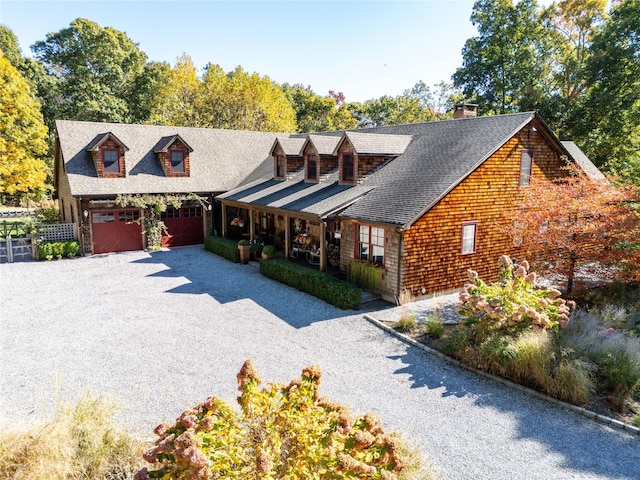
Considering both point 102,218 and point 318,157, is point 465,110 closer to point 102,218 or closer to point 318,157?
point 318,157

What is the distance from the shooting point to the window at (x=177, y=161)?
74.5ft

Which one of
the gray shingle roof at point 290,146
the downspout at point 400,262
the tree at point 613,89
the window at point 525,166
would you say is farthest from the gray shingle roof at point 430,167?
the tree at point 613,89

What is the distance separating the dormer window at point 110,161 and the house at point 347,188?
5 centimetres

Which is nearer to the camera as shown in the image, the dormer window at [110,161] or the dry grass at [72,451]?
the dry grass at [72,451]

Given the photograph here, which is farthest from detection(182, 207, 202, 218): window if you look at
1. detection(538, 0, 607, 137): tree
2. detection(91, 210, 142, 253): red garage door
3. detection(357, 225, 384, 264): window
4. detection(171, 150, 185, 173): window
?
detection(538, 0, 607, 137): tree

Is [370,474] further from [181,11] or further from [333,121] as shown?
[333,121]

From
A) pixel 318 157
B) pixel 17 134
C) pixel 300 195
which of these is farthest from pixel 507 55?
pixel 17 134

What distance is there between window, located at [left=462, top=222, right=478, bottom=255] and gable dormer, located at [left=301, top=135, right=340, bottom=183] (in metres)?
6.85

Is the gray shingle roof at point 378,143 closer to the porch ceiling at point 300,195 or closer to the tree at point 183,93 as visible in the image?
the porch ceiling at point 300,195

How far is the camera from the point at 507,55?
31.4 metres

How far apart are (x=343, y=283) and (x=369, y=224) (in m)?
2.08

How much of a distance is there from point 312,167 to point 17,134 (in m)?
21.0

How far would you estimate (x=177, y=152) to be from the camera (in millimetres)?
22781

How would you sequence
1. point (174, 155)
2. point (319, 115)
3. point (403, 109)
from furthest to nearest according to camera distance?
point (319, 115)
point (403, 109)
point (174, 155)
